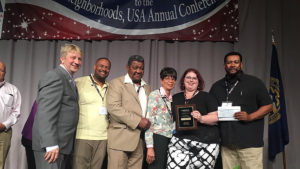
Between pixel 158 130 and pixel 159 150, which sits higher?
pixel 158 130

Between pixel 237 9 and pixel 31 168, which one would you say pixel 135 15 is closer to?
pixel 237 9

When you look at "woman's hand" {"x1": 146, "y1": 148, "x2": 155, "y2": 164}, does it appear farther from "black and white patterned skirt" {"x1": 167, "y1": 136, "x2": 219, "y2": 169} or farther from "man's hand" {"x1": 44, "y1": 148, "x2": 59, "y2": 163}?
"man's hand" {"x1": 44, "y1": 148, "x2": 59, "y2": 163}

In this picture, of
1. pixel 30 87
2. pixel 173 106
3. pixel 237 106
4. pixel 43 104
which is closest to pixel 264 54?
pixel 237 106

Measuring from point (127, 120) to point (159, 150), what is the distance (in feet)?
1.40

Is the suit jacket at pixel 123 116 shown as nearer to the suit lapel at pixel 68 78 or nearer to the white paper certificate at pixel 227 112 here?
the suit lapel at pixel 68 78

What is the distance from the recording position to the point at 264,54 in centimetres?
425

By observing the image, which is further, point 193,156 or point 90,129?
point 90,129

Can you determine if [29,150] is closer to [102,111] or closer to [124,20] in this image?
[102,111]

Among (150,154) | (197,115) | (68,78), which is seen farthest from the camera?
(150,154)

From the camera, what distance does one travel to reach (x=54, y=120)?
201 cm

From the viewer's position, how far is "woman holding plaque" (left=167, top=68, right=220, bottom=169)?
2453mm

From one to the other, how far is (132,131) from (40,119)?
0.96 metres

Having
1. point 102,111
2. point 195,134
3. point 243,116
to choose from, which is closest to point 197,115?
point 195,134

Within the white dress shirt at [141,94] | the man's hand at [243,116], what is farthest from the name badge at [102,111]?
the man's hand at [243,116]
